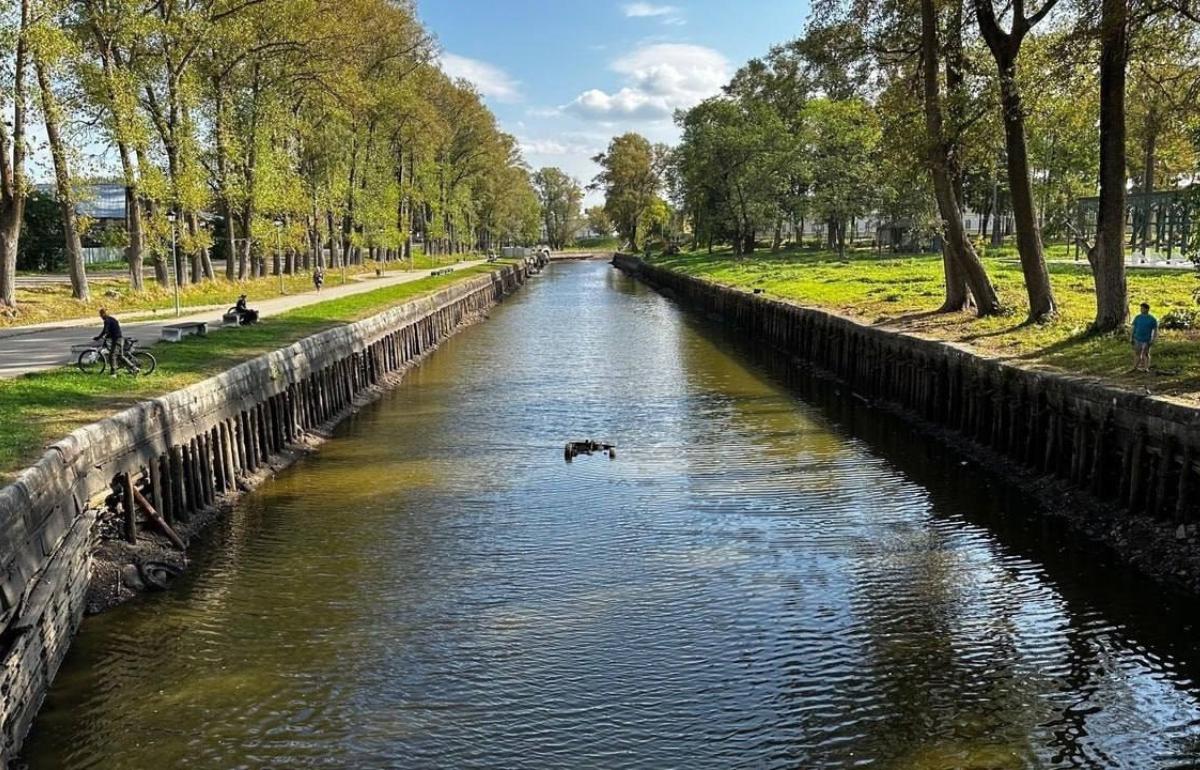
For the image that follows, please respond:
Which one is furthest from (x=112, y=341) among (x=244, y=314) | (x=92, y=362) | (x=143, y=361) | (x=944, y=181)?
(x=944, y=181)

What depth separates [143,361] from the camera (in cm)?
2161

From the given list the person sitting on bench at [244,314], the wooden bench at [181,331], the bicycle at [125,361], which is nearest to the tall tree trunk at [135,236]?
the person sitting on bench at [244,314]

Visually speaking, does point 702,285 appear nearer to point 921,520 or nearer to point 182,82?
point 182,82

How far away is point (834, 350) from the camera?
121 ft

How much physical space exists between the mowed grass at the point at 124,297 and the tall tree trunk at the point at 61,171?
95 cm

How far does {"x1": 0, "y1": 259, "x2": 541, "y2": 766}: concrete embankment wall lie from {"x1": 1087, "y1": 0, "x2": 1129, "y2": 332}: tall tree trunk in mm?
20751

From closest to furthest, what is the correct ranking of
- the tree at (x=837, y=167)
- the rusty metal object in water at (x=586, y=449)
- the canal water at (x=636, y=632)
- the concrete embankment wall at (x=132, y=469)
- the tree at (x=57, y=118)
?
the canal water at (x=636, y=632) → the concrete embankment wall at (x=132, y=469) → the rusty metal object in water at (x=586, y=449) → the tree at (x=57, y=118) → the tree at (x=837, y=167)

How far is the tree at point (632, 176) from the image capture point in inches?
6718

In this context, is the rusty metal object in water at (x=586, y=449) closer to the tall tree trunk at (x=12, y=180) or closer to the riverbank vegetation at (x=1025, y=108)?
the riverbank vegetation at (x=1025, y=108)

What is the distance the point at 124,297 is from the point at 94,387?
24.6 metres

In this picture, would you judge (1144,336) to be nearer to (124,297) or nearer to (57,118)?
(57,118)

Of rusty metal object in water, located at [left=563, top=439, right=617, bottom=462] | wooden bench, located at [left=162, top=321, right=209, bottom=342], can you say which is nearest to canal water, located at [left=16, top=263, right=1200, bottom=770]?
rusty metal object in water, located at [left=563, top=439, right=617, bottom=462]

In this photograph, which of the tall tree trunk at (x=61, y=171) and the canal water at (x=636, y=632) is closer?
the canal water at (x=636, y=632)

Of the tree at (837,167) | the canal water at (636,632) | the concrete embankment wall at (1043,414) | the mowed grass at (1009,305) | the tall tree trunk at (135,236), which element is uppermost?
the tree at (837,167)
